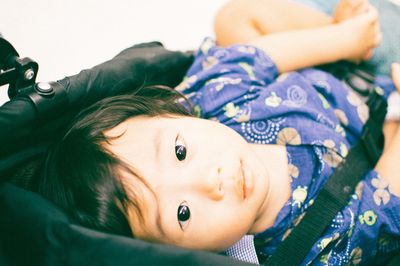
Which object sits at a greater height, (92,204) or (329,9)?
(329,9)

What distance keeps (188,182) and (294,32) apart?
522 millimetres

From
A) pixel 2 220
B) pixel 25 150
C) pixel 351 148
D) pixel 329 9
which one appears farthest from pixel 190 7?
pixel 2 220

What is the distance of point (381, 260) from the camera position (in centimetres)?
81

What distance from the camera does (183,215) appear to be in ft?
2.13

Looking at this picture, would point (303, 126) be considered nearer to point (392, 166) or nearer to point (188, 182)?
point (392, 166)

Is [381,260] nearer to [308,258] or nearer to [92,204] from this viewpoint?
[308,258]

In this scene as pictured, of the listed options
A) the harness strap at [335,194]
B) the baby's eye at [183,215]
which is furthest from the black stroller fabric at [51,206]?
the harness strap at [335,194]

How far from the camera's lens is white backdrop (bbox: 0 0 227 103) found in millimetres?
994

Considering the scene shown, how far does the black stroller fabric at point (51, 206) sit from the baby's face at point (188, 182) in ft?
0.32

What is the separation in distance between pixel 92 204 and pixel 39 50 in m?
0.54

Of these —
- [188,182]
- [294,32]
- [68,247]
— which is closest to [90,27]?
[294,32]

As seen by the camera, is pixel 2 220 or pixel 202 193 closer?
pixel 2 220

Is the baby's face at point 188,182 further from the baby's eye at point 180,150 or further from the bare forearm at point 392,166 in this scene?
the bare forearm at point 392,166

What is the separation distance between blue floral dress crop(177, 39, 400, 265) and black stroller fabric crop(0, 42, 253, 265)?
7.9 inches
